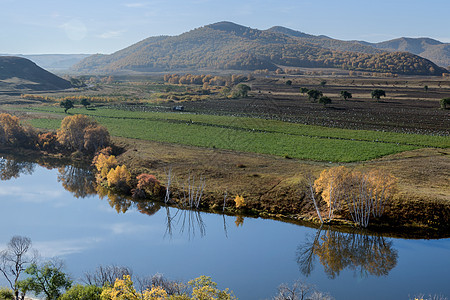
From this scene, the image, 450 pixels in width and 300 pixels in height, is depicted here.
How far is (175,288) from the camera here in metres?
32.6

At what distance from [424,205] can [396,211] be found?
11.1 ft

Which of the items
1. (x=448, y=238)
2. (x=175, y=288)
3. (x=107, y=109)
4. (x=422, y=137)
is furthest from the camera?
(x=107, y=109)

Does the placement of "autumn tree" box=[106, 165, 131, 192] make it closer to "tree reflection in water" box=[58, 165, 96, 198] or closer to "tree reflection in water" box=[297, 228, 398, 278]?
"tree reflection in water" box=[58, 165, 96, 198]

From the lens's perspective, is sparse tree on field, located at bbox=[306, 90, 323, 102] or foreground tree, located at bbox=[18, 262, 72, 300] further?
sparse tree on field, located at bbox=[306, 90, 323, 102]

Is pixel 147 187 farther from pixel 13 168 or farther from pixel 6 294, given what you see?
pixel 13 168

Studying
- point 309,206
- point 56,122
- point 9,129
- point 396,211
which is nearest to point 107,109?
point 56,122

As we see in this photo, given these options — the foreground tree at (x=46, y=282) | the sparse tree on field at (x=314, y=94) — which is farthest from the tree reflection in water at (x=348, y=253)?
the sparse tree on field at (x=314, y=94)

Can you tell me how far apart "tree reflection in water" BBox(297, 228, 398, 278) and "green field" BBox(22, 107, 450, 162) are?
22.2 m

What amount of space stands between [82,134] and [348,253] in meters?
57.1

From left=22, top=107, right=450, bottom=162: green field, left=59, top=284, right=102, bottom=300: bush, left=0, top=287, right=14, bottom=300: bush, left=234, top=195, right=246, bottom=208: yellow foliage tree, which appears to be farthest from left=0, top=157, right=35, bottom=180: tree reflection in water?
left=59, top=284, right=102, bottom=300: bush

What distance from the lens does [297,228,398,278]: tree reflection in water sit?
131 ft

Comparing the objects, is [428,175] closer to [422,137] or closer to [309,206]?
[309,206]

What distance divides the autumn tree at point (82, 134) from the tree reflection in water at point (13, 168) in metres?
7.89

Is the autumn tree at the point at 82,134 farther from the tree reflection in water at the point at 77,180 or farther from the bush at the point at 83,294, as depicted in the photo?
the bush at the point at 83,294
